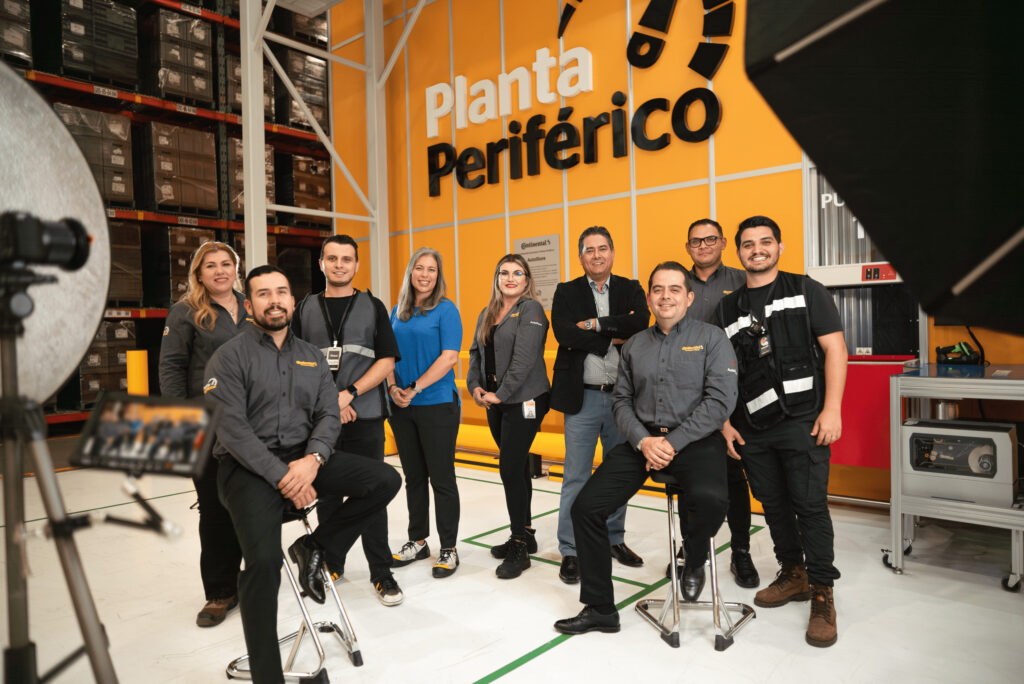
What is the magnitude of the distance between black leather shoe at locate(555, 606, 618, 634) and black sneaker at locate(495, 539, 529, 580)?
25.7 inches

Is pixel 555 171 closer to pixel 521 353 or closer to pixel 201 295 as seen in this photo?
pixel 521 353

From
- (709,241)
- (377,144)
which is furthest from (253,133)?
(709,241)

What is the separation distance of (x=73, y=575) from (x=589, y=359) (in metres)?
2.42

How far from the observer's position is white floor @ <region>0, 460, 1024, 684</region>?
7.36 ft

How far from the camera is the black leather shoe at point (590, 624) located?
98.4 inches

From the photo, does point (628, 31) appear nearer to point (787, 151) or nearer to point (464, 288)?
point (787, 151)

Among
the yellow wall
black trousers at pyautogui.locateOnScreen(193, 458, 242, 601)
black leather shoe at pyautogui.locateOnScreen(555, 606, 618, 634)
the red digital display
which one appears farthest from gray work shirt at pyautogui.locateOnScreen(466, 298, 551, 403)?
the red digital display

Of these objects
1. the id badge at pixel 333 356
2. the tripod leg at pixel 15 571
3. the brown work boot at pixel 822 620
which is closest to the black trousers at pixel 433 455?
the id badge at pixel 333 356

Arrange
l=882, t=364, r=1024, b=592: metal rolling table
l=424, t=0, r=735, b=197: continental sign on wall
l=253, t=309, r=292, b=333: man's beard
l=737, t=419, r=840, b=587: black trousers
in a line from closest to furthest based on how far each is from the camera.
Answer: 1. l=253, t=309, r=292, b=333: man's beard
2. l=737, t=419, r=840, b=587: black trousers
3. l=882, t=364, r=1024, b=592: metal rolling table
4. l=424, t=0, r=735, b=197: continental sign on wall

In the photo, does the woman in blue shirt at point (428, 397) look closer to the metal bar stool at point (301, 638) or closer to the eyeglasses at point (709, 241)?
the metal bar stool at point (301, 638)

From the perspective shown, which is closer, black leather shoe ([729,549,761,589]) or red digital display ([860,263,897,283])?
black leather shoe ([729,549,761,589])

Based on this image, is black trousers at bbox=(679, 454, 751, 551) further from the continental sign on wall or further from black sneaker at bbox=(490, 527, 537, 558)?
the continental sign on wall

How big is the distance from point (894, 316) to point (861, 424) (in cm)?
73

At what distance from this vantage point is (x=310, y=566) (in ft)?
7.67
